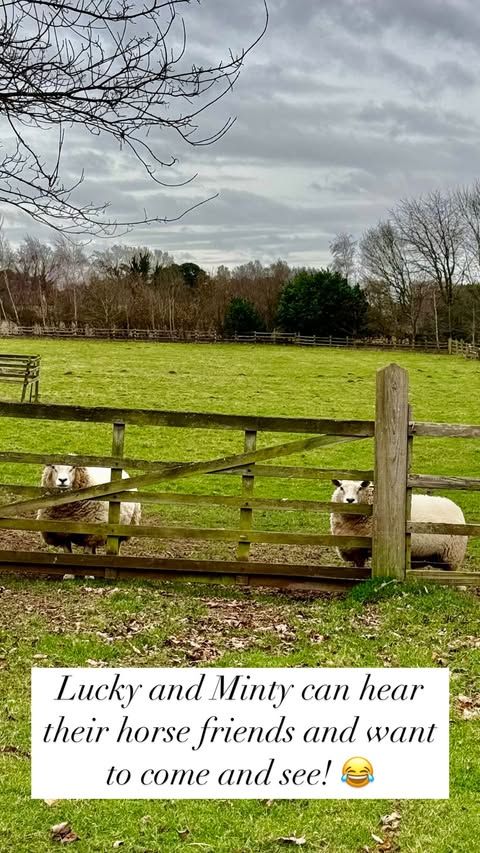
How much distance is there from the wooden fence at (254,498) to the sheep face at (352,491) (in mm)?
675

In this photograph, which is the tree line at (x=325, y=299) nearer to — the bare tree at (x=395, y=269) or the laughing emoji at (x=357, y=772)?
the bare tree at (x=395, y=269)

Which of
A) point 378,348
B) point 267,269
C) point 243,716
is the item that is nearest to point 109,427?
point 243,716

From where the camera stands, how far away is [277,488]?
17484 millimetres

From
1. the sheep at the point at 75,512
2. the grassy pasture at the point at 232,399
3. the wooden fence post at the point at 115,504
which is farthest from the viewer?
the grassy pasture at the point at 232,399

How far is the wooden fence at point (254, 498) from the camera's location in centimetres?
770

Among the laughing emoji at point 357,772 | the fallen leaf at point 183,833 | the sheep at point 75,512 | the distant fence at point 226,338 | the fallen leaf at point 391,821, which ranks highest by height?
the distant fence at point 226,338

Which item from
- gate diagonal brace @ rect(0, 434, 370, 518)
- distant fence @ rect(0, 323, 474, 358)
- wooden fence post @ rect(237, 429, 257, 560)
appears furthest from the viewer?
distant fence @ rect(0, 323, 474, 358)

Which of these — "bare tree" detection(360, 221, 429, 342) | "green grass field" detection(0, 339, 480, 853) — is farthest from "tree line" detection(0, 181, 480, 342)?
"green grass field" detection(0, 339, 480, 853)

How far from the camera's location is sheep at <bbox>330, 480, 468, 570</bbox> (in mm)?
8656

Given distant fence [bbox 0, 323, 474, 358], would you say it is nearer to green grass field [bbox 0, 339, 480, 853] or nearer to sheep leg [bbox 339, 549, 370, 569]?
green grass field [bbox 0, 339, 480, 853]

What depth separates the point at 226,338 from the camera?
69750 millimetres

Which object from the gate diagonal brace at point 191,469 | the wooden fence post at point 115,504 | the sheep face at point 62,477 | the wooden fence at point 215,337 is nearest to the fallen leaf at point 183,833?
the gate diagonal brace at point 191,469

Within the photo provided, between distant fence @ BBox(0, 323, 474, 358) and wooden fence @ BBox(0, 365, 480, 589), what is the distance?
5698cm

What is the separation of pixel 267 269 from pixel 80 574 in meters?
91.8
